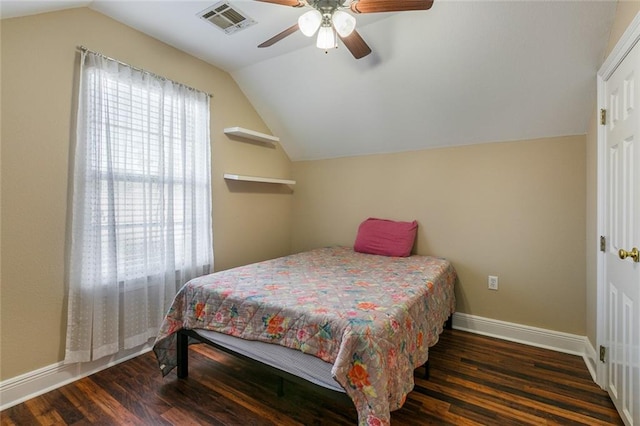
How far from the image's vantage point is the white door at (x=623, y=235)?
4.58 ft

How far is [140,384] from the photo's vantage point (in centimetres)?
195

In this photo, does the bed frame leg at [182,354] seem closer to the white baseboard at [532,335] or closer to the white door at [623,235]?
the white baseboard at [532,335]

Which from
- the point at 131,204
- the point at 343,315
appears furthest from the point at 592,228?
the point at 131,204

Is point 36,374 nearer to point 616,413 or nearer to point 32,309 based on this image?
point 32,309

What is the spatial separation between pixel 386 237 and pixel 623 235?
5.66 feet

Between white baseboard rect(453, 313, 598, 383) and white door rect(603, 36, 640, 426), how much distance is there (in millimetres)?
531

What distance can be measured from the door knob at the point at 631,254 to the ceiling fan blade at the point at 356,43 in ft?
5.79

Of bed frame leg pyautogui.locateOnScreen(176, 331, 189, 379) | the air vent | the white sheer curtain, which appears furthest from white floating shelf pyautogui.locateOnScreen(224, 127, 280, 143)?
bed frame leg pyautogui.locateOnScreen(176, 331, 189, 379)

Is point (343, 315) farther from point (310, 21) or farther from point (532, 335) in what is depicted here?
point (532, 335)

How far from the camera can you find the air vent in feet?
6.69

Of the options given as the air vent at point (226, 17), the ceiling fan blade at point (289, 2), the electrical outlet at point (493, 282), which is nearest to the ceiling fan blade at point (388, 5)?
the ceiling fan blade at point (289, 2)

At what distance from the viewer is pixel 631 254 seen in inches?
55.3

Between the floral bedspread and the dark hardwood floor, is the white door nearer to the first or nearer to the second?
the dark hardwood floor

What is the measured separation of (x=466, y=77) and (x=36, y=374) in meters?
3.58
